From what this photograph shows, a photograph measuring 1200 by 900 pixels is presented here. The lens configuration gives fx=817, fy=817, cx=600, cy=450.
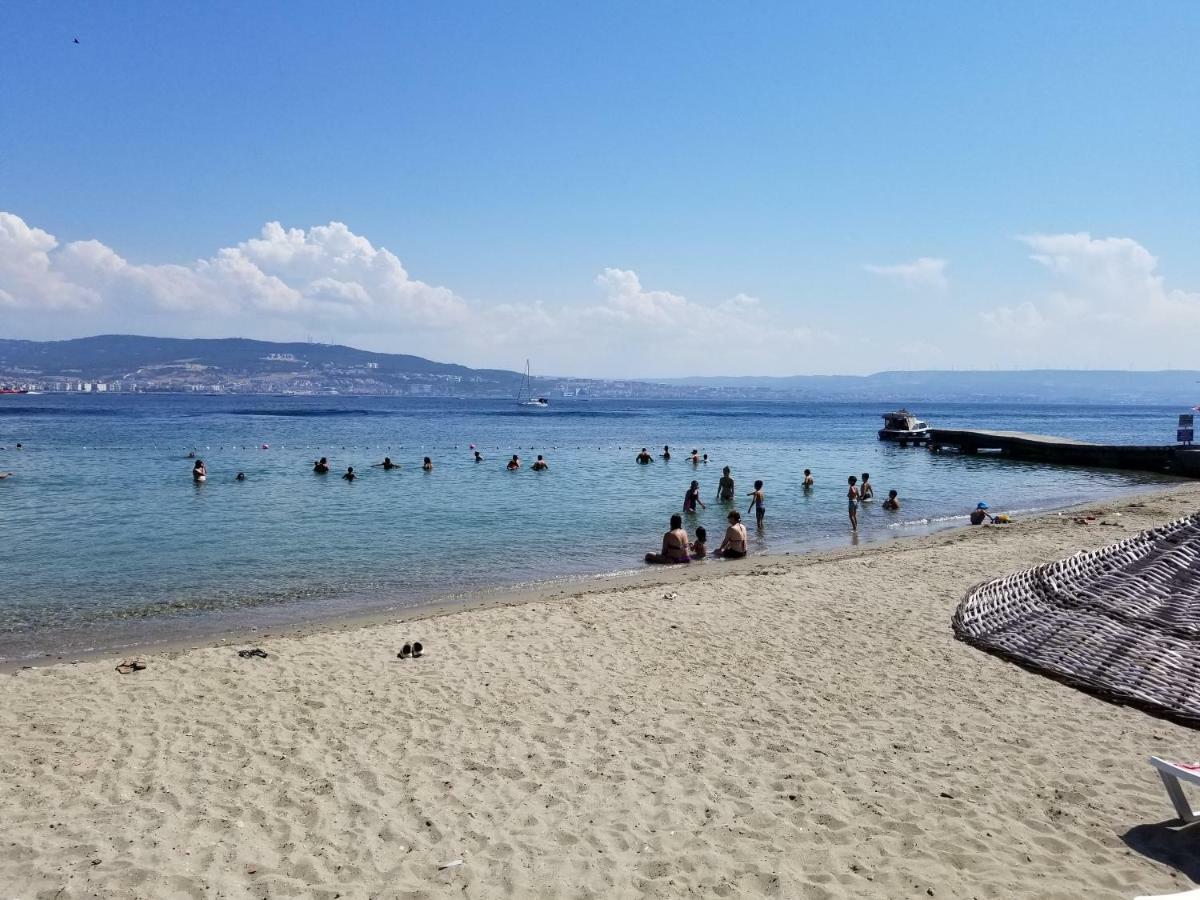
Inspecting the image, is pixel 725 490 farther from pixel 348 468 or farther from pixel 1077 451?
pixel 1077 451

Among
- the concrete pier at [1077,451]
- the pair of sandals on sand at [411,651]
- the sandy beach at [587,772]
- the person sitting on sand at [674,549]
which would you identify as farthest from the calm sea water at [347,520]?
the sandy beach at [587,772]

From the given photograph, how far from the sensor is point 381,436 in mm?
67938

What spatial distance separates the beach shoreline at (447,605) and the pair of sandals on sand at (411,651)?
233cm

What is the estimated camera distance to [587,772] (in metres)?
6.61

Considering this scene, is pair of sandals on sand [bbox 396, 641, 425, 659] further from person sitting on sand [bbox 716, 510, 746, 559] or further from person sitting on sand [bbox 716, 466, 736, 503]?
person sitting on sand [bbox 716, 466, 736, 503]

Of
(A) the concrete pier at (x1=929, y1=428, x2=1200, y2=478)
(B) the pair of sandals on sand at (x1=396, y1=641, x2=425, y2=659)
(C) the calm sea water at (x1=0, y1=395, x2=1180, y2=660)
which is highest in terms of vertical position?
(A) the concrete pier at (x1=929, y1=428, x2=1200, y2=478)

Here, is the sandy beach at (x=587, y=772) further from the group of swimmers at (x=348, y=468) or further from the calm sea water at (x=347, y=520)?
the group of swimmers at (x=348, y=468)

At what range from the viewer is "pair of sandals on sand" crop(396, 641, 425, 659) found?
9.78m

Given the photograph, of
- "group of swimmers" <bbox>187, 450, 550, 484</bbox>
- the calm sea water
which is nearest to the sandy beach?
the calm sea water

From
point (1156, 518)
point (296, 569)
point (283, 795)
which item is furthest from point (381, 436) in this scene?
point (283, 795)

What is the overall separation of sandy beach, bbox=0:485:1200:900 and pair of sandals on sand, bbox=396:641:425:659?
0.18 metres

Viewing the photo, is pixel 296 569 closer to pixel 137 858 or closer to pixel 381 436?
pixel 137 858

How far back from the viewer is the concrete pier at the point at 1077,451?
3675cm

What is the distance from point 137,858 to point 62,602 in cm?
1018
